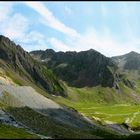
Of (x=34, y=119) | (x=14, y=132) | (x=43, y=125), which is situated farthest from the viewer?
(x=34, y=119)

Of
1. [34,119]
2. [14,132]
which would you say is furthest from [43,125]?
[14,132]

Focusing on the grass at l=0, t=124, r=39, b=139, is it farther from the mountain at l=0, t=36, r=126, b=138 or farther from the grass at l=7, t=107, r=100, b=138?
the grass at l=7, t=107, r=100, b=138

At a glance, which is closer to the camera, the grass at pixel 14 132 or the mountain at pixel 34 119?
the grass at pixel 14 132

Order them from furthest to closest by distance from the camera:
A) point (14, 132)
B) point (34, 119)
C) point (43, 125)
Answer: point (34, 119) < point (43, 125) < point (14, 132)

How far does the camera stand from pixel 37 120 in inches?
4616

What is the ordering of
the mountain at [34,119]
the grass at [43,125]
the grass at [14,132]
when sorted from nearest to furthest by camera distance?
the grass at [14,132], the mountain at [34,119], the grass at [43,125]

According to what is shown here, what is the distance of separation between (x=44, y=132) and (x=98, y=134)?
2529 centimetres

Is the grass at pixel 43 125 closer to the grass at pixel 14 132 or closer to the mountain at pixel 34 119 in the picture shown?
the mountain at pixel 34 119

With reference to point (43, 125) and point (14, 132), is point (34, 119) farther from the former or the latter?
point (14, 132)

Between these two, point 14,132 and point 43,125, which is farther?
point 43,125

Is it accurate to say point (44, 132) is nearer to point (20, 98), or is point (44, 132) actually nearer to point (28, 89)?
point (20, 98)

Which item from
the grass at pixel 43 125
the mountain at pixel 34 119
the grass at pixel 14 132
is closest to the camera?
the grass at pixel 14 132

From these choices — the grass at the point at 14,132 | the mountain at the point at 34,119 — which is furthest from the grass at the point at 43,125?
the grass at the point at 14,132

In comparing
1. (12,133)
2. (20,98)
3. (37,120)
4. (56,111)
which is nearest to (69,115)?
(56,111)
